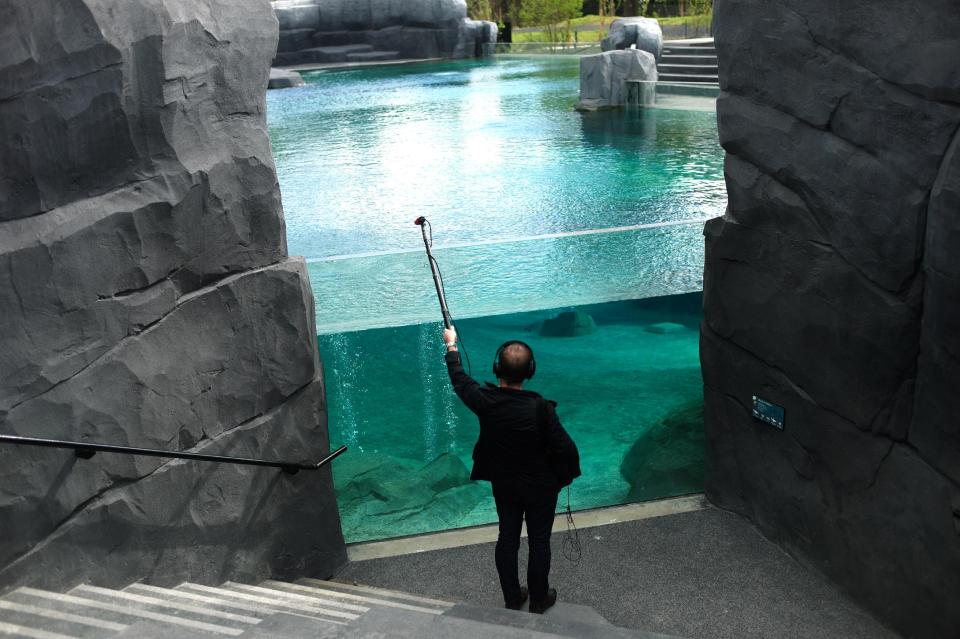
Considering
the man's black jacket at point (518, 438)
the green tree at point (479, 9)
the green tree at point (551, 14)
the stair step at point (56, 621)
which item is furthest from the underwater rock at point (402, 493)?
the green tree at point (479, 9)

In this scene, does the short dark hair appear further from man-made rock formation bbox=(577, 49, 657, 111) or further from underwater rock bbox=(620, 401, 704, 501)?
man-made rock formation bbox=(577, 49, 657, 111)

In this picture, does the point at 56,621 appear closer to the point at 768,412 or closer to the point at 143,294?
the point at 143,294

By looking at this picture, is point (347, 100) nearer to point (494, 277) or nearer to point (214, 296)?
point (494, 277)

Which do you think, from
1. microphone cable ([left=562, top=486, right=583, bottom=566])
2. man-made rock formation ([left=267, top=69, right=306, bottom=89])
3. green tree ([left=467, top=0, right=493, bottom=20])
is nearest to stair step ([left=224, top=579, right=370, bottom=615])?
microphone cable ([left=562, top=486, right=583, bottom=566])

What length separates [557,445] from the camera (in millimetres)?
3656

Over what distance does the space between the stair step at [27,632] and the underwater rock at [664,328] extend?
5108 millimetres

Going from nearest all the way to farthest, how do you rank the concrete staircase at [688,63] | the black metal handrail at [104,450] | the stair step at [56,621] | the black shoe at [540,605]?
the stair step at [56,621] < the black metal handrail at [104,450] < the black shoe at [540,605] < the concrete staircase at [688,63]

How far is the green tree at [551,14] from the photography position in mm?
36188

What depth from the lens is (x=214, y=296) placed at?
163 inches

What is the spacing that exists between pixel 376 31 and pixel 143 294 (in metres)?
29.7

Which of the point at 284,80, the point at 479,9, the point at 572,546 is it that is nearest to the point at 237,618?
the point at 572,546

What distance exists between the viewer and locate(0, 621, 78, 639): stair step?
294 centimetres

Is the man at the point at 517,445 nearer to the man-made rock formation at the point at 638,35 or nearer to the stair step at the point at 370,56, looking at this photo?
the man-made rock formation at the point at 638,35

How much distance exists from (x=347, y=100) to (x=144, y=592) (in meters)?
18.2
